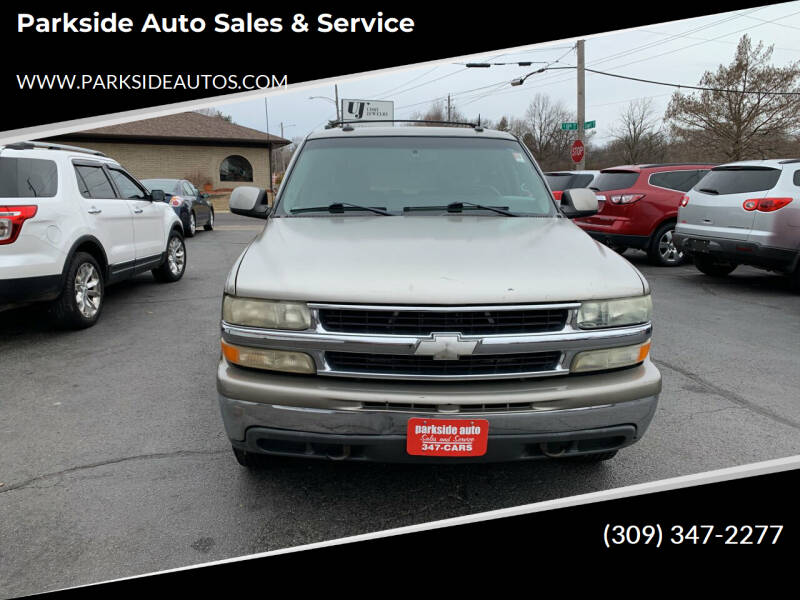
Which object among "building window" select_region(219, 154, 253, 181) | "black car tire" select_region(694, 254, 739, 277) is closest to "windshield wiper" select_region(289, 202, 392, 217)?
"black car tire" select_region(694, 254, 739, 277)

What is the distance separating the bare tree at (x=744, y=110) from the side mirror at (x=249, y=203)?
30058 millimetres

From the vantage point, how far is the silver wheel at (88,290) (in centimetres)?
580

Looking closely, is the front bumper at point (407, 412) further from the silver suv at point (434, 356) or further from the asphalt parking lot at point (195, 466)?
the asphalt parking lot at point (195, 466)

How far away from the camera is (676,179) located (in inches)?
406

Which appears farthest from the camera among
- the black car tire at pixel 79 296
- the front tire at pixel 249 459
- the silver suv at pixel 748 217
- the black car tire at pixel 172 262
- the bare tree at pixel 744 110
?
the bare tree at pixel 744 110

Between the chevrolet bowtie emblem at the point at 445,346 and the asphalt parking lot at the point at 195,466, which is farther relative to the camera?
the asphalt parking lot at the point at 195,466

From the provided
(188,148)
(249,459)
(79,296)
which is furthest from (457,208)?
(188,148)

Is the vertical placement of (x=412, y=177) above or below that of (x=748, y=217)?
above

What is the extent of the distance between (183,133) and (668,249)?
82.4ft

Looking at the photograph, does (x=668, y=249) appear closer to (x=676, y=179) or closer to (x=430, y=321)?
(x=676, y=179)

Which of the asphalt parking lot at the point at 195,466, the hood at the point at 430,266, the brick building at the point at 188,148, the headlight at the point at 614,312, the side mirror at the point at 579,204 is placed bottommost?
the asphalt parking lot at the point at 195,466

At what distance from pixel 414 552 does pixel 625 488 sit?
115cm

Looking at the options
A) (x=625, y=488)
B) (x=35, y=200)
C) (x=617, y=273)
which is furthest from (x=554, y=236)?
(x=35, y=200)

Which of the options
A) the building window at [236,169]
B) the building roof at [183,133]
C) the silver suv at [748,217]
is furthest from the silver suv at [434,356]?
the building window at [236,169]
